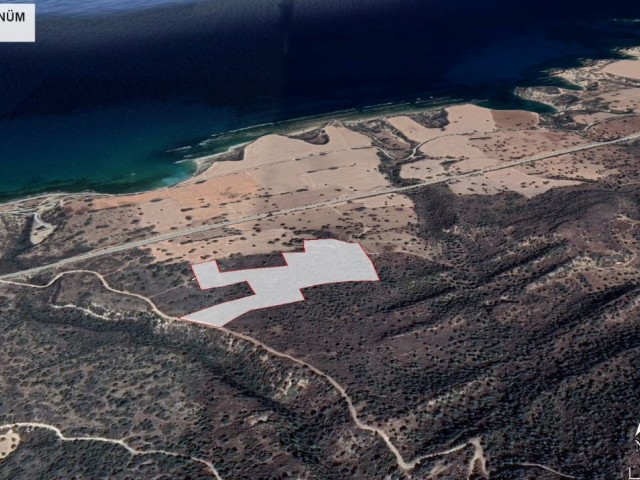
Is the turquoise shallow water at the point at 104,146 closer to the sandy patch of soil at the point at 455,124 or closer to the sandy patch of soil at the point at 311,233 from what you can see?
the sandy patch of soil at the point at 311,233

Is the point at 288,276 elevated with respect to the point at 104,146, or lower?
elevated

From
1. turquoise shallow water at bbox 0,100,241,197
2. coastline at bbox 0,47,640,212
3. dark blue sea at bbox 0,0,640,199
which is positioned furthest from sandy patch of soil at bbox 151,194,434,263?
dark blue sea at bbox 0,0,640,199

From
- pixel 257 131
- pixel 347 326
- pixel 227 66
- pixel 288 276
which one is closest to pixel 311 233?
pixel 288 276

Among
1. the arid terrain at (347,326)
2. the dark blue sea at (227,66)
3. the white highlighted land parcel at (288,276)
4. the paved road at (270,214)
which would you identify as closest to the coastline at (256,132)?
the dark blue sea at (227,66)

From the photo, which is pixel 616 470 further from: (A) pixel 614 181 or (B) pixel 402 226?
(A) pixel 614 181

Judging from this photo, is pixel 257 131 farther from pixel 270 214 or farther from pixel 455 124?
pixel 270 214

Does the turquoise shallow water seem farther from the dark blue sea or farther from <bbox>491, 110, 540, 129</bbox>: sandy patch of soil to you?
<bbox>491, 110, 540, 129</bbox>: sandy patch of soil

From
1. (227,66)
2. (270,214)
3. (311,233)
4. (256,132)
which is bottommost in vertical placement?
(270,214)

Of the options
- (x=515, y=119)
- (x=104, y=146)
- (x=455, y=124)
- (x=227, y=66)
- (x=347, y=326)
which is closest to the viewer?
(x=347, y=326)
